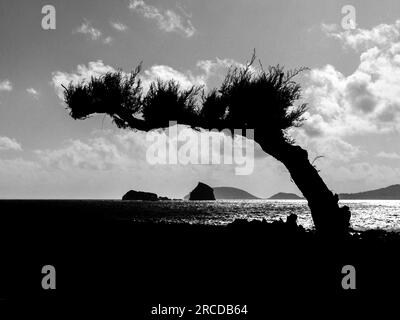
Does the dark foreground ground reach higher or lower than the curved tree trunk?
lower

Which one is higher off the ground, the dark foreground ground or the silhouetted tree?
the silhouetted tree

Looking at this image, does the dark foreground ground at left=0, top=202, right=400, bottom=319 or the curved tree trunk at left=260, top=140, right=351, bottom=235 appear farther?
the curved tree trunk at left=260, top=140, right=351, bottom=235

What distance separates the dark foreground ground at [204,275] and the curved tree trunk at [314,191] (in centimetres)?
217

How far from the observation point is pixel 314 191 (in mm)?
19438

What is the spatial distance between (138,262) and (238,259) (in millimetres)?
3344

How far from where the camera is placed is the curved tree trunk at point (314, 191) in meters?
19.2

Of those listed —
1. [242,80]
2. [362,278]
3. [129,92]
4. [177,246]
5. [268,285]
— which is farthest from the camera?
[129,92]

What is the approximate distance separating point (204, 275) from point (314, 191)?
10367mm

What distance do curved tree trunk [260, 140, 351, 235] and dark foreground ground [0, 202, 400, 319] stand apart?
2.17 m

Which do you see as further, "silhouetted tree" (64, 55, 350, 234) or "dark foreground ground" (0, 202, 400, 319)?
"silhouetted tree" (64, 55, 350, 234)

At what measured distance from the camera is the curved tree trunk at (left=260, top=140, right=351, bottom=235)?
63.0ft
